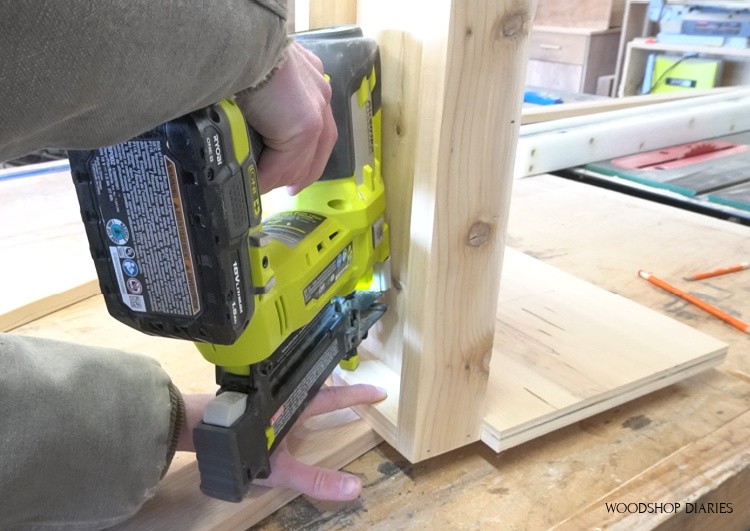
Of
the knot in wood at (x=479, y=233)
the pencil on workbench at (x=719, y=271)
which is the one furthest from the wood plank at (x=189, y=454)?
the pencil on workbench at (x=719, y=271)

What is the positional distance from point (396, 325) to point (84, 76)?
0.60 m

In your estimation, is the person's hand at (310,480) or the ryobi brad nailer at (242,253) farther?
the person's hand at (310,480)

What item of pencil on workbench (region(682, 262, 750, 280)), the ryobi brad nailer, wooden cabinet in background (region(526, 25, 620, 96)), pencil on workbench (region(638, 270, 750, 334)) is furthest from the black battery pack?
wooden cabinet in background (region(526, 25, 620, 96))

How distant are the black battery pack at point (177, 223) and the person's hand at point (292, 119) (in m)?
0.04

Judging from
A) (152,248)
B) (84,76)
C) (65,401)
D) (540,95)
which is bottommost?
(540,95)

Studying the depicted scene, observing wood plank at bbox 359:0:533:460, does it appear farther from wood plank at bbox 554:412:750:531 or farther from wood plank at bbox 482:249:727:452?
wood plank at bbox 554:412:750:531

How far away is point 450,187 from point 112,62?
39cm

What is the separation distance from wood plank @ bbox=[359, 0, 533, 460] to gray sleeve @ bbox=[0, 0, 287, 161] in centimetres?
22

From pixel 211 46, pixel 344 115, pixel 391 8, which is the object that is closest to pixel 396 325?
pixel 344 115

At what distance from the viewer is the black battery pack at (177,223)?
531 mm

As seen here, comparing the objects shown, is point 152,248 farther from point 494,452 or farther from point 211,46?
point 494,452

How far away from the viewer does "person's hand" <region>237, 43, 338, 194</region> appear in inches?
23.0

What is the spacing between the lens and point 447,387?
32.2 inches

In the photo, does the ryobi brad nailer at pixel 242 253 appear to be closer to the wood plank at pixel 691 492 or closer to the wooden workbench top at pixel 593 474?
the wooden workbench top at pixel 593 474
